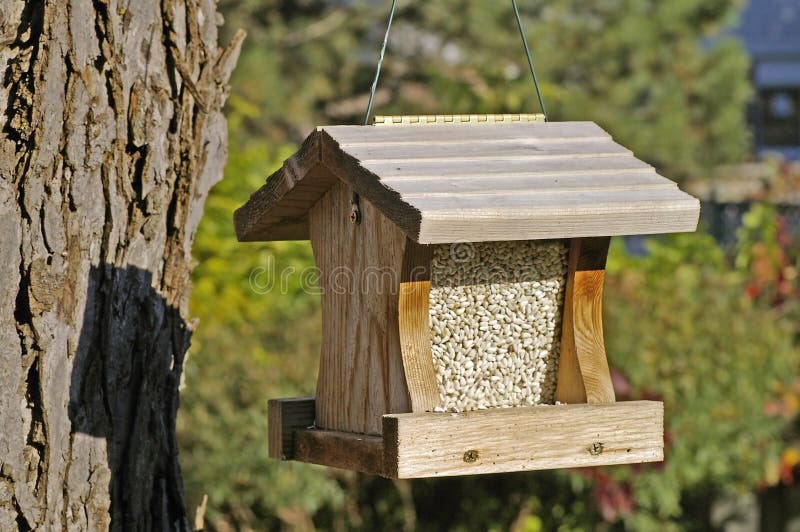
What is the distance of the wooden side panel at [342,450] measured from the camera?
7.50 ft

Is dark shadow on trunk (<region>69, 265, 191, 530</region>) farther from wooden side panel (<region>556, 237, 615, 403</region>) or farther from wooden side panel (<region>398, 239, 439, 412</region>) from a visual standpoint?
wooden side panel (<region>556, 237, 615, 403</region>)

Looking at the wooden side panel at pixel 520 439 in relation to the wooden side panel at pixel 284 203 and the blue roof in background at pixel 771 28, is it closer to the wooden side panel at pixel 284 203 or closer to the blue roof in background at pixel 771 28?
the wooden side panel at pixel 284 203

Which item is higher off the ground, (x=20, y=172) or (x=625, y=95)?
(x=625, y=95)

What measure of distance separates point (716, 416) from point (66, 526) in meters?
3.44

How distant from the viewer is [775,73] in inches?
808

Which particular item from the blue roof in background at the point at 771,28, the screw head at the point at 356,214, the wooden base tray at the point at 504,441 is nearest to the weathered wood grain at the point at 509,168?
the screw head at the point at 356,214

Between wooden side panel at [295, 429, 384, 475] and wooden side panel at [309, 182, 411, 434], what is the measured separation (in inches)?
1.6

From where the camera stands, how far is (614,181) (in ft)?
7.36

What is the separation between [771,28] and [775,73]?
76 cm

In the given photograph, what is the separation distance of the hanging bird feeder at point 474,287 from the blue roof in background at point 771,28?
61.3 ft

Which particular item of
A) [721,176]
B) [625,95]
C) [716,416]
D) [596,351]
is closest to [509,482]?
→ [716,416]

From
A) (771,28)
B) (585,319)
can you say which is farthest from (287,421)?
(771,28)

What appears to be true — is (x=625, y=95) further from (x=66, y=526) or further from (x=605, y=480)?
(x=66, y=526)

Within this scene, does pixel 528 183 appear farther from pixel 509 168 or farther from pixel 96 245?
pixel 96 245
